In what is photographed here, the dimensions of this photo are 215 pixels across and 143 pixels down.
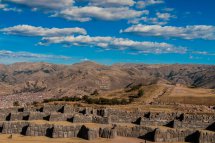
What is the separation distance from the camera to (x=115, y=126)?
144ft

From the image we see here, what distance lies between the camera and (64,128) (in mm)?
43000

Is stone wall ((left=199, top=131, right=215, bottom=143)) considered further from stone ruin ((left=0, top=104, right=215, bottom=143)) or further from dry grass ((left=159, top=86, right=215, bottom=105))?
dry grass ((left=159, top=86, right=215, bottom=105))

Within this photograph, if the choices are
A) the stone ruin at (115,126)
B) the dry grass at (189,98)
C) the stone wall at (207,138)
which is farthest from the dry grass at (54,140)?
the dry grass at (189,98)

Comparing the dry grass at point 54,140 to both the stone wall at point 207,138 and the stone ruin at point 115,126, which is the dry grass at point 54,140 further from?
the stone wall at point 207,138

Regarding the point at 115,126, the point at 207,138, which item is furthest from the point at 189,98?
the point at 207,138

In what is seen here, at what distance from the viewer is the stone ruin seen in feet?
135

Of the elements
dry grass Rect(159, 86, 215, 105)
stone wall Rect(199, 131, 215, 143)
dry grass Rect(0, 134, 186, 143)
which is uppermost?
dry grass Rect(159, 86, 215, 105)

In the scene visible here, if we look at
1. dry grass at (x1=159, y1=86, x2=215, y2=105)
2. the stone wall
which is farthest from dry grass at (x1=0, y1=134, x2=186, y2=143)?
dry grass at (x1=159, y1=86, x2=215, y2=105)

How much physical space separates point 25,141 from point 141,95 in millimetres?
53394

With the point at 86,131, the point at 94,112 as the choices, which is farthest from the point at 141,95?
the point at 86,131

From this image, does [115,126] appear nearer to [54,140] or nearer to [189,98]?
[54,140]

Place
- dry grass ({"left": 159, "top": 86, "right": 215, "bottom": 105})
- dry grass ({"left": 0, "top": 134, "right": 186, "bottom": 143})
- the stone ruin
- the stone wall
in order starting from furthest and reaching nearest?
dry grass ({"left": 159, "top": 86, "right": 215, "bottom": 105})
the stone ruin
dry grass ({"left": 0, "top": 134, "right": 186, "bottom": 143})
the stone wall

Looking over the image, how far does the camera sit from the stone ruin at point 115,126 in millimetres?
41281

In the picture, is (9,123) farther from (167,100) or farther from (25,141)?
(167,100)
